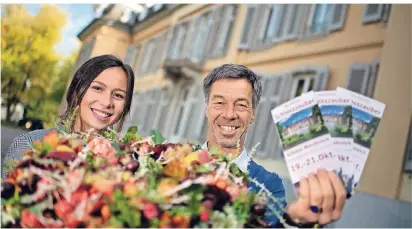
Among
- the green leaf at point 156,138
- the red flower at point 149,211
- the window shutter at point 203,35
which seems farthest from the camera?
the window shutter at point 203,35

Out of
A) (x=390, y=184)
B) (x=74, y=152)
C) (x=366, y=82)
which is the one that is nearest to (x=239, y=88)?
(x=74, y=152)

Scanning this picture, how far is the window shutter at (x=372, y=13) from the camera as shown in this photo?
7.90m

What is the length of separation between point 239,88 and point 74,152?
0.74 metres

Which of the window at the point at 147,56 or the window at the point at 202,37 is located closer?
the window at the point at 202,37

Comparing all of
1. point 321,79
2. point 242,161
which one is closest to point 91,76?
point 242,161

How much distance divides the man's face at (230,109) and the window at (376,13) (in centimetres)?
665

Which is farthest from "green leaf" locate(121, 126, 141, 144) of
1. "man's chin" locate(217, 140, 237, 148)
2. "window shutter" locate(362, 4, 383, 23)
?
"window shutter" locate(362, 4, 383, 23)

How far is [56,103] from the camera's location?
35938mm

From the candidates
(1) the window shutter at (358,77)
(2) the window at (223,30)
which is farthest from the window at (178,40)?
(1) the window shutter at (358,77)

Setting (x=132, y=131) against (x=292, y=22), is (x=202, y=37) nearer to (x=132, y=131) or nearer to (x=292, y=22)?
(x=292, y=22)

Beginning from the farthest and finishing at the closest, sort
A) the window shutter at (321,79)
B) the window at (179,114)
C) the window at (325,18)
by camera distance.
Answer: the window at (179,114) < the window at (325,18) < the window shutter at (321,79)

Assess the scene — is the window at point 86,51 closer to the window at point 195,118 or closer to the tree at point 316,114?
the window at point 195,118

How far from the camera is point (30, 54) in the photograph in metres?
25.8

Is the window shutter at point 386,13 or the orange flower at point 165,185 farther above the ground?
the window shutter at point 386,13
